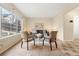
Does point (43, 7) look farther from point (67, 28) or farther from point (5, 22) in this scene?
point (67, 28)

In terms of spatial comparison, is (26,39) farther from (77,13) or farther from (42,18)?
(42,18)

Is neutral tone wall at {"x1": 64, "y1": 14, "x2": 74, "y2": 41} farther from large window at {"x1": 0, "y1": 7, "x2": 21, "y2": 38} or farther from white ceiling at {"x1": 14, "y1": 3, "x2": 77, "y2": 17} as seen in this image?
large window at {"x1": 0, "y1": 7, "x2": 21, "y2": 38}

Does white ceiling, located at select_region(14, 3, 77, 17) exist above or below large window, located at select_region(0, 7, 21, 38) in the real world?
above

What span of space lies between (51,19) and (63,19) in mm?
4693

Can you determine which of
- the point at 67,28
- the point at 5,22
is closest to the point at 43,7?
the point at 5,22

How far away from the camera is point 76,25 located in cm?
1027

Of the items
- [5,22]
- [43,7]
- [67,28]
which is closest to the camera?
[5,22]

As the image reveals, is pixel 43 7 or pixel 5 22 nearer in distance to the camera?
pixel 5 22

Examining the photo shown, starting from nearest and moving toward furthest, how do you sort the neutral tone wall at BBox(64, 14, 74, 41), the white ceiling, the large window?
the large window → the white ceiling → the neutral tone wall at BBox(64, 14, 74, 41)

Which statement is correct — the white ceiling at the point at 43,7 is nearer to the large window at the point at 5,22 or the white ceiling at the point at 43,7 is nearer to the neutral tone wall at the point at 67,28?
the large window at the point at 5,22

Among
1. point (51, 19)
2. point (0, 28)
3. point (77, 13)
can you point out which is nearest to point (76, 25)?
point (77, 13)

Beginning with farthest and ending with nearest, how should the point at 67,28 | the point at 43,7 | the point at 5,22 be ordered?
the point at 67,28, the point at 43,7, the point at 5,22

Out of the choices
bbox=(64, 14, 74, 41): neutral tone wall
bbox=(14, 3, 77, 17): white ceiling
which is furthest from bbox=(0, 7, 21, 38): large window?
bbox=(64, 14, 74, 41): neutral tone wall

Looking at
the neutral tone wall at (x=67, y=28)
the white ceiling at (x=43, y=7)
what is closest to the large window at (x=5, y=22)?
the white ceiling at (x=43, y=7)
